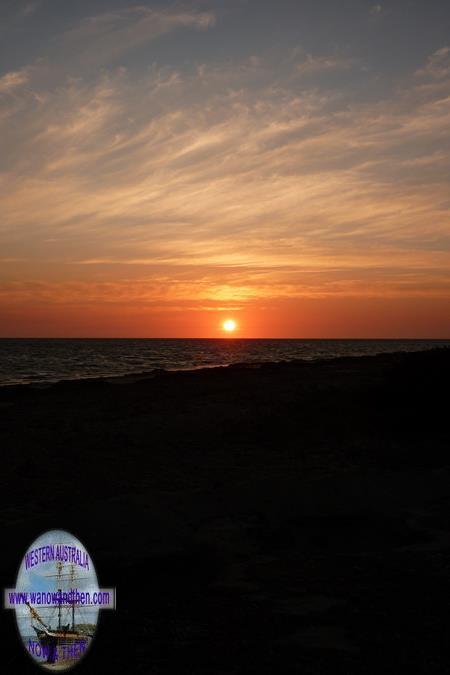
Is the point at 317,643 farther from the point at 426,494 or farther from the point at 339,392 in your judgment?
the point at 339,392

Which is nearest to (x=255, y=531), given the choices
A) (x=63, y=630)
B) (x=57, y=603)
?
(x=57, y=603)

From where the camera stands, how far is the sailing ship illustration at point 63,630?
12.2 feet

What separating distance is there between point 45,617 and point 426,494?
4.68m

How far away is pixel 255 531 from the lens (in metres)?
5.88

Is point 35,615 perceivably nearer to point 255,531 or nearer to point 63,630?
point 63,630

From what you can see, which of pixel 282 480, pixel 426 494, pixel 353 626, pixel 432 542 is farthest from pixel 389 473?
pixel 353 626

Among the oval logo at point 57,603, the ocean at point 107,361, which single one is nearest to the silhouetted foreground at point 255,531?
the oval logo at point 57,603

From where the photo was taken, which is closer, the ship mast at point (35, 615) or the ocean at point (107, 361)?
the ship mast at point (35, 615)

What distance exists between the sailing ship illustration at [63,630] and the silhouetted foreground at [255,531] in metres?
0.11

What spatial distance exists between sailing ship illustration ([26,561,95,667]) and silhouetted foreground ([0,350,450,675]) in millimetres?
115

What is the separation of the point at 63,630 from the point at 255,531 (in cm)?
237

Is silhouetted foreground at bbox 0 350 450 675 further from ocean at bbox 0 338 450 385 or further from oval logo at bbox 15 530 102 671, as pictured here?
ocean at bbox 0 338 450 385

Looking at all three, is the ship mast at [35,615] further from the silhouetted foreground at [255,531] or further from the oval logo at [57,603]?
the silhouetted foreground at [255,531]

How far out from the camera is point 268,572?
488 cm
